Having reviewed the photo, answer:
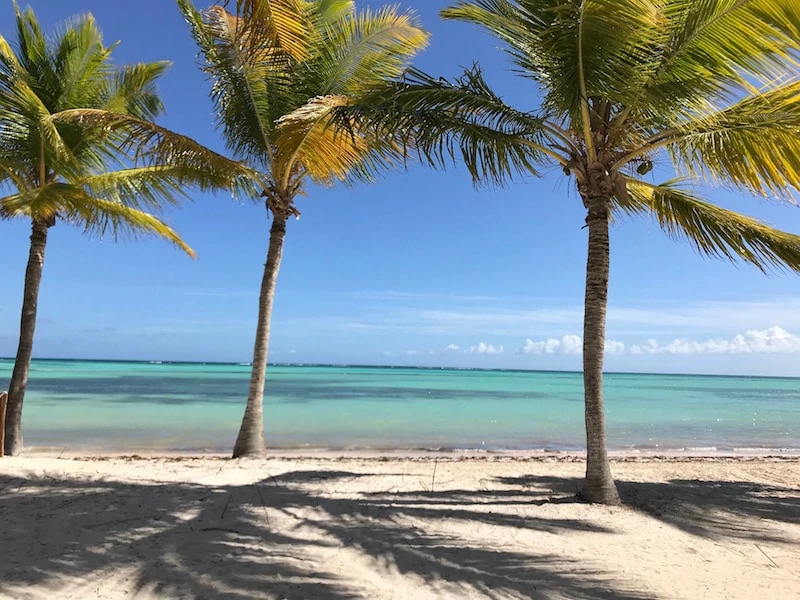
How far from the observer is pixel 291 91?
819 cm

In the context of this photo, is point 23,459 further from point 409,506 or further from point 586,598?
point 586,598

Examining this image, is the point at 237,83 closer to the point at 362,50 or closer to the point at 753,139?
the point at 362,50

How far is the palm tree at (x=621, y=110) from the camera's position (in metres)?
4.77

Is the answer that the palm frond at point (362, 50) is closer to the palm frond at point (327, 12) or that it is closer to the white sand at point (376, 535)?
the palm frond at point (327, 12)

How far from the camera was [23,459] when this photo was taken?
7.48 meters

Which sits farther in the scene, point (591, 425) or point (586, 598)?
point (591, 425)

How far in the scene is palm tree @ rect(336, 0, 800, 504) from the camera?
4.77 meters

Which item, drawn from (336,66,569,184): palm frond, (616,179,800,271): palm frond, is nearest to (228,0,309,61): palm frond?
(336,66,569,184): palm frond

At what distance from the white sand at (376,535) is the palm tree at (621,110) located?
44.8 inches

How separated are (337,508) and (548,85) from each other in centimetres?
512

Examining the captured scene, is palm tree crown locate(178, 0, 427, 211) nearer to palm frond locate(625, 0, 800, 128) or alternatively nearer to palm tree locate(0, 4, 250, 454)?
palm tree locate(0, 4, 250, 454)

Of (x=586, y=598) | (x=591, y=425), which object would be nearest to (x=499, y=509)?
(x=591, y=425)

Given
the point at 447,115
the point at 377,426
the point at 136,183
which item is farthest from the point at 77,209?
the point at 377,426

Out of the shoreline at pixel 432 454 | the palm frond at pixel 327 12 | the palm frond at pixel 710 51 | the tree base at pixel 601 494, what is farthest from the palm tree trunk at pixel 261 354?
the palm frond at pixel 710 51
